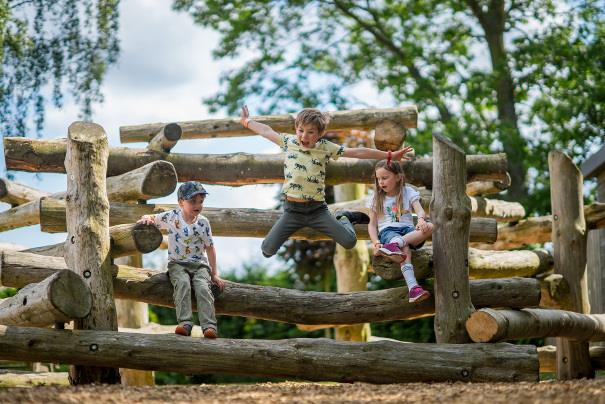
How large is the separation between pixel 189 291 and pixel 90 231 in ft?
3.42

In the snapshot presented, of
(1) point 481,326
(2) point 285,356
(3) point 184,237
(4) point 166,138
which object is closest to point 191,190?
(3) point 184,237

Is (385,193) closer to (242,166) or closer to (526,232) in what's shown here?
(242,166)

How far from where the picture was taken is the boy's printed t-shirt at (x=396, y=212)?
317 inches

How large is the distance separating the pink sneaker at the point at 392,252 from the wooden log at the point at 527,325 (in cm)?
89

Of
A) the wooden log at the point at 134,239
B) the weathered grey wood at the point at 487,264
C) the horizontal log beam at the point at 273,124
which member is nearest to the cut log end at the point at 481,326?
the weathered grey wood at the point at 487,264

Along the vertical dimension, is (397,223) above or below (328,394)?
above

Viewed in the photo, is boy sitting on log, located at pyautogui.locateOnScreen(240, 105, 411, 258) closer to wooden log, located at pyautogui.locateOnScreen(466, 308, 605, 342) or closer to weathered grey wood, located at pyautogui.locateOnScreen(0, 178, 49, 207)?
wooden log, located at pyautogui.locateOnScreen(466, 308, 605, 342)

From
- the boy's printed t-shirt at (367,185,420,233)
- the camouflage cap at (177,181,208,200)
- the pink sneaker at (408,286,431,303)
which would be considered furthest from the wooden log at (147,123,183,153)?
the pink sneaker at (408,286,431,303)

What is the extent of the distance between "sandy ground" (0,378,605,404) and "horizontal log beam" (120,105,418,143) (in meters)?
3.51

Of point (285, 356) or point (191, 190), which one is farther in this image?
point (191, 190)

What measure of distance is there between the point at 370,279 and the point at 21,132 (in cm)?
700

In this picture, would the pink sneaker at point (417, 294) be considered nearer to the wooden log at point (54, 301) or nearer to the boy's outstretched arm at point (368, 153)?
the boy's outstretched arm at point (368, 153)

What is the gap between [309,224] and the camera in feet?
27.0

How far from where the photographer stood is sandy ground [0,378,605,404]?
6094 mm
